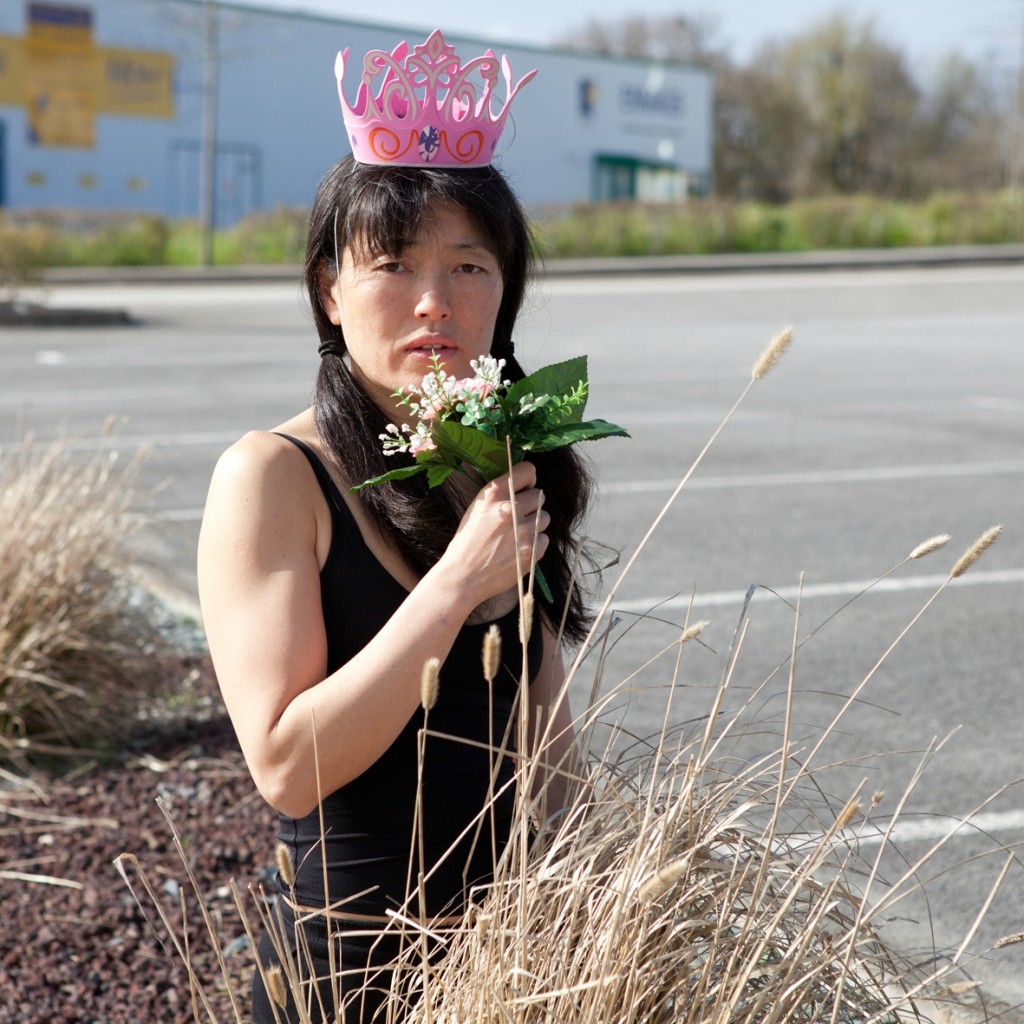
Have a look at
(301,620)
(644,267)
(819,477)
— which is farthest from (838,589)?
(644,267)

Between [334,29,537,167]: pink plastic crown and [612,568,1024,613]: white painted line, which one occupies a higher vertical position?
[334,29,537,167]: pink plastic crown

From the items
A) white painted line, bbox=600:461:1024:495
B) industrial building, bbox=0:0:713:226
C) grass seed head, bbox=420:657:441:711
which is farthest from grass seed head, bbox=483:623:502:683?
industrial building, bbox=0:0:713:226

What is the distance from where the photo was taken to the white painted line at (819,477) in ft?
26.8

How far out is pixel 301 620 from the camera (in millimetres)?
1697

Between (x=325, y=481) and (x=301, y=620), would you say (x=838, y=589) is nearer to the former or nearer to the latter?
(x=325, y=481)

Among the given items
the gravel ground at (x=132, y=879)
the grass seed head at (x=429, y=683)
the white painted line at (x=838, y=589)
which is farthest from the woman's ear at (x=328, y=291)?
the white painted line at (x=838, y=589)

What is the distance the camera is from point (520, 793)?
4.99 feet

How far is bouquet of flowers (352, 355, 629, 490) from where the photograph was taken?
1.68m

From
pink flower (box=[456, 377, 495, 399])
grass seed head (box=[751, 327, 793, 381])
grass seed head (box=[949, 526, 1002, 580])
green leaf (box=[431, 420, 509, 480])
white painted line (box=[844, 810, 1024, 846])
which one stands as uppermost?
grass seed head (box=[751, 327, 793, 381])

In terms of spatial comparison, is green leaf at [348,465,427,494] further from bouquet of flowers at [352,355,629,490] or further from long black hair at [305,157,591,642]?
long black hair at [305,157,591,642]

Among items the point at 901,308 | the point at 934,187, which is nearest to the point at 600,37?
the point at 934,187

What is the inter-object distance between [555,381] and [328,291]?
0.41m

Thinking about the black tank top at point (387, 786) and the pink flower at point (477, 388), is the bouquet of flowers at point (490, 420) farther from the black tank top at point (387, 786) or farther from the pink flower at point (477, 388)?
the black tank top at point (387, 786)

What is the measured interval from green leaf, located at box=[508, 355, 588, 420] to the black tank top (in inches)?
11.4
